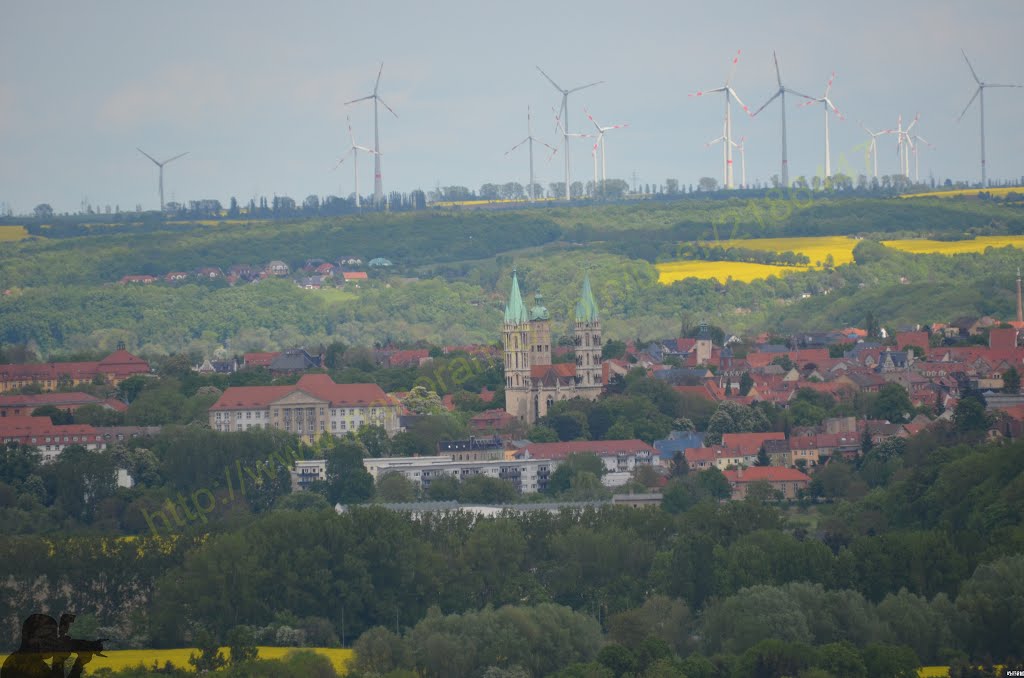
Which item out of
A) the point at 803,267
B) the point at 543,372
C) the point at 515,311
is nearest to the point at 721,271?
the point at 803,267

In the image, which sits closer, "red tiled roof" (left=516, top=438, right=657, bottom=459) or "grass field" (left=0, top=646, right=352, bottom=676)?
"grass field" (left=0, top=646, right=352, bottom=676)

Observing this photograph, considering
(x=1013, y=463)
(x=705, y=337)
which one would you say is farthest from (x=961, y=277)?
(x=1013, y=463)

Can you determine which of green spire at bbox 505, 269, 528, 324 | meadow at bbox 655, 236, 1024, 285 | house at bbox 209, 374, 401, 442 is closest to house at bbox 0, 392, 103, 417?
house at bbox 209, 374, 401, 442

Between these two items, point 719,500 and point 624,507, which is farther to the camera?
point 719,500

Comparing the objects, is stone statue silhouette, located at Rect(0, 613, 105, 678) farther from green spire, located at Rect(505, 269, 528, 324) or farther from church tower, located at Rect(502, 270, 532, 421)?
green spire, located at Rect(505, 269, 528, 324)

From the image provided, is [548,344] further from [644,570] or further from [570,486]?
[644,570]

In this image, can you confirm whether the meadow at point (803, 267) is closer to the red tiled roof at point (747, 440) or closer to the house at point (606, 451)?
the red tiled roof at point (747, 440)

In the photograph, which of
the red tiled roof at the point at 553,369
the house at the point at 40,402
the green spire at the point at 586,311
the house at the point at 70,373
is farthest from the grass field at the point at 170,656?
the house at the point at 70,373
